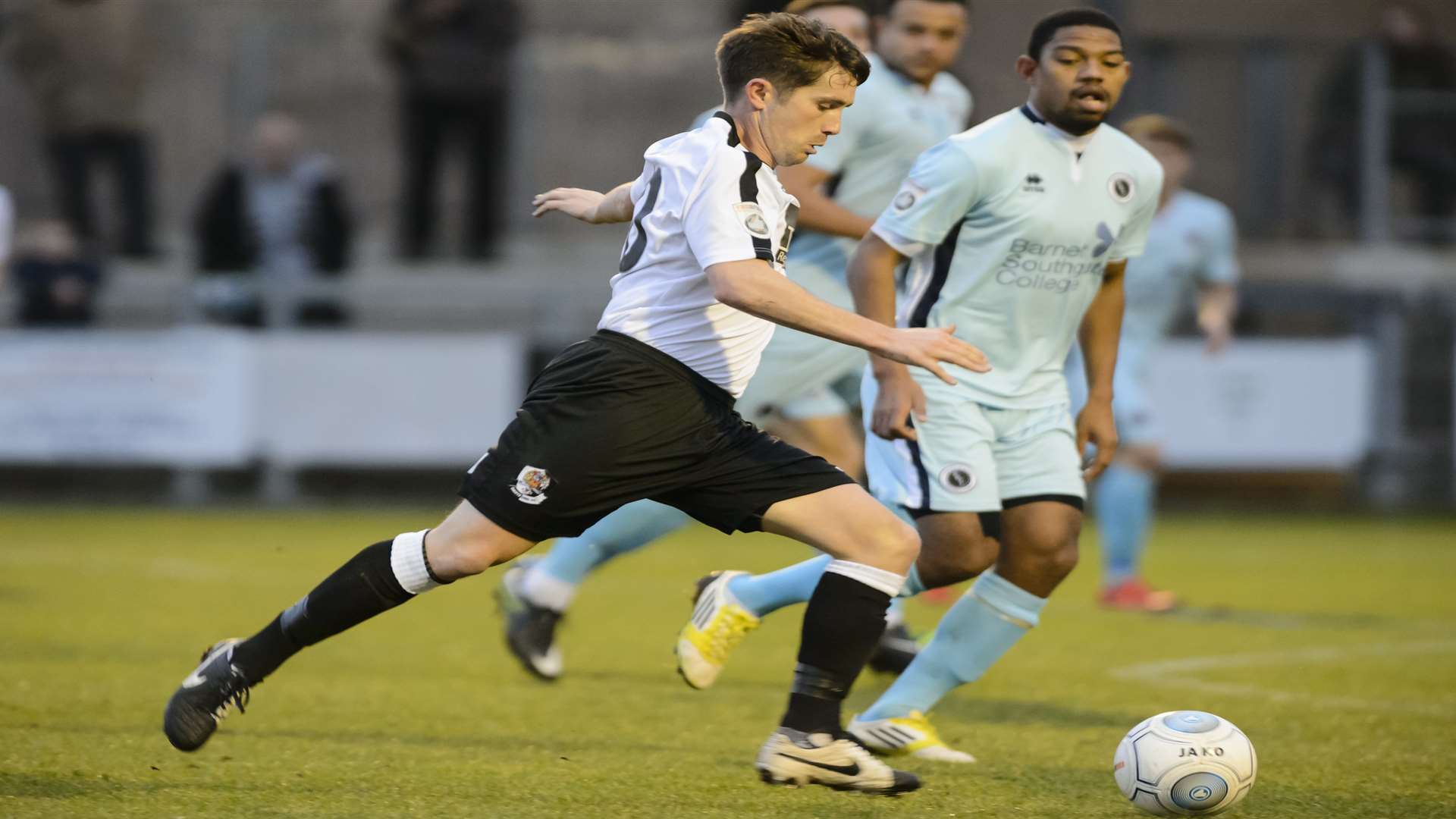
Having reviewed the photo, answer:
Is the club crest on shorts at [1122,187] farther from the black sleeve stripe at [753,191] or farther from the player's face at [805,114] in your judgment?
the black sleeve stripe at [753,191]

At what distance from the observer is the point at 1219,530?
13.3 m

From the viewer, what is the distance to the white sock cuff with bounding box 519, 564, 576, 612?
21.7 feet

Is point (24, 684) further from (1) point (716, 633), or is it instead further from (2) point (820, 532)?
A: (2) point (820, 532)

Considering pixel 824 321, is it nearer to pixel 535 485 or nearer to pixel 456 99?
pixel 535 485

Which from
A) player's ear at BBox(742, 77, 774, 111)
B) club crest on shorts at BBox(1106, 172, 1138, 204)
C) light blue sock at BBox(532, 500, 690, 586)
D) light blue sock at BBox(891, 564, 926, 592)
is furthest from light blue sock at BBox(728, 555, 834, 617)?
player's ear at BBox(742, 77, 774, 111)

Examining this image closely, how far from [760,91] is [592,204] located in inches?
27.7

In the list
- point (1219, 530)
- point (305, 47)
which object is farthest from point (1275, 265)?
point (305, 47)

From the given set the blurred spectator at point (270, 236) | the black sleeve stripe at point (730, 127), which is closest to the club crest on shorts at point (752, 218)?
the black sleeve stripe at point (730, 127)

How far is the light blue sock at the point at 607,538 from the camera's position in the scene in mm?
6664

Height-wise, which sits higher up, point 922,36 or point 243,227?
point 922,36

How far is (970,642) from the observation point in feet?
17.5

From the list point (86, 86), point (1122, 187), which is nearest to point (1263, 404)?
point (86, 86)

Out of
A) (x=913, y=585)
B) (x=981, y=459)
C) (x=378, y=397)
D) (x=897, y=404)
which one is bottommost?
(x=378, y=397)

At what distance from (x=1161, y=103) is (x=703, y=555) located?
6.36 metres
